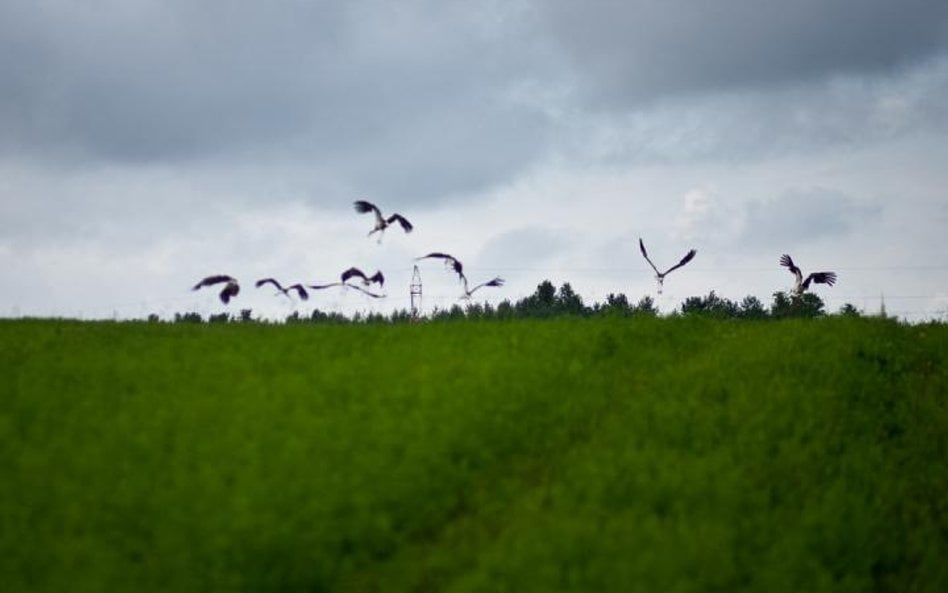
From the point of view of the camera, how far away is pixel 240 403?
1944cm

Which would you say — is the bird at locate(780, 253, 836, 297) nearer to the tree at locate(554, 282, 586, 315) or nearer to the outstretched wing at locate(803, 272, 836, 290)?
the outstretched wing at locate(803, 272, 836, 290)

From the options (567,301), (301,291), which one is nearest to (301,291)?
(301,291)

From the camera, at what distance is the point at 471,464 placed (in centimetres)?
1784

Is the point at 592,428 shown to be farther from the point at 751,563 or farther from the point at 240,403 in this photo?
the point at 240,403

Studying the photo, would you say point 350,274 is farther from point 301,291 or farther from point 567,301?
point 567,301

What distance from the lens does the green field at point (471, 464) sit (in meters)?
15.1

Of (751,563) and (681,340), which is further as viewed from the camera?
(681,340)

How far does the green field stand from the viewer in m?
15.1

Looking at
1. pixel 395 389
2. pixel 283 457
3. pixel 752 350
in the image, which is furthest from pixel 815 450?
pixel 283 457

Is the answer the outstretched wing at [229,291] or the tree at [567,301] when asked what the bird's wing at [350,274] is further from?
the tree at [567,301]

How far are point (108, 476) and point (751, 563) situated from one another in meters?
→ 9.08

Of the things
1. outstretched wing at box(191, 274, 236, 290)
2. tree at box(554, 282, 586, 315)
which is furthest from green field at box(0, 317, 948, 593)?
tree at box(554, 282, 586, 315)

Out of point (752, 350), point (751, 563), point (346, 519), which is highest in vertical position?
point (752, 350)

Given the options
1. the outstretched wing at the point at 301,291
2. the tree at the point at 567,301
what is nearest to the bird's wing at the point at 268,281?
the outstretched wing at the point at 301,291
